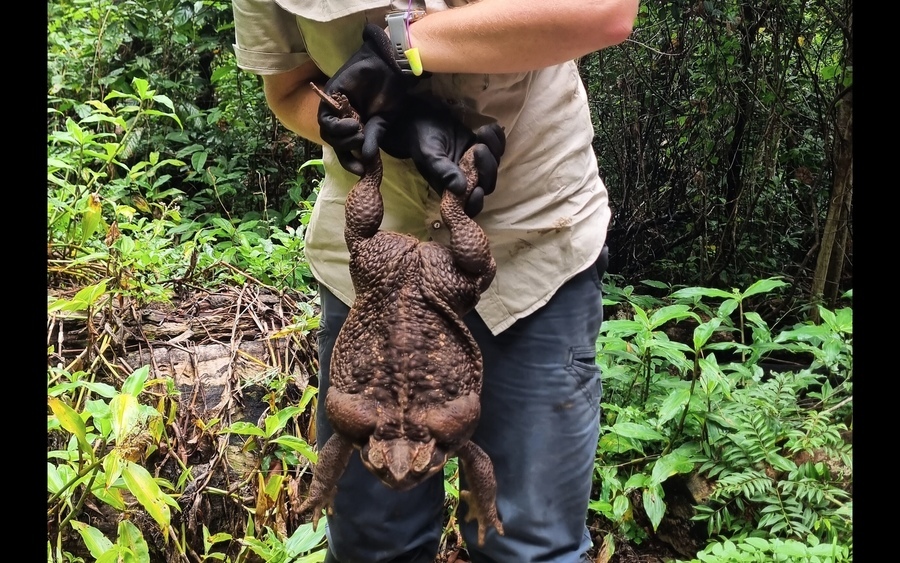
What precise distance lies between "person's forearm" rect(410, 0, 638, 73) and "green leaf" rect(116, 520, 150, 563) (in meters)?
1.68

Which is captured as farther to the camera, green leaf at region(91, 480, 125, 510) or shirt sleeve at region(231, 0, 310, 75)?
green leaf at region(91, 480, 125, 510)

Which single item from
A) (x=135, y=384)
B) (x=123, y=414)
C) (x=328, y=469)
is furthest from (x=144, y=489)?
(x=328, y=469)

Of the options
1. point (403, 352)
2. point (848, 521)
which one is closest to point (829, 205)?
point (848, 521)

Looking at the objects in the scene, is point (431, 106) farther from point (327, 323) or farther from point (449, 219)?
point (327, 323)

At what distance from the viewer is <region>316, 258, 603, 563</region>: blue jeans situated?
5.25ft

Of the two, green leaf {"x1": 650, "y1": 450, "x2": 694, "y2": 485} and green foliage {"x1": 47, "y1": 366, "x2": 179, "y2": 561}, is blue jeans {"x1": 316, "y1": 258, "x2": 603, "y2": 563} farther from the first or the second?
green leaf {"x1": 650, "y1": 450, "x2": 694, "y2": 485}

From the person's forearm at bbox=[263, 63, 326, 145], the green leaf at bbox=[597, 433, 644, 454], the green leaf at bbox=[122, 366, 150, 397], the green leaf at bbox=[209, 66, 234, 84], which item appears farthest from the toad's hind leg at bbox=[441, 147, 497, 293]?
the green leaf at bbox=[209, 66, 234, 84]

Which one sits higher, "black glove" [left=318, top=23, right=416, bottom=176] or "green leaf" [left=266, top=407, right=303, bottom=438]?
"black glove" [left=318, top=23, right=416, bottom=176]

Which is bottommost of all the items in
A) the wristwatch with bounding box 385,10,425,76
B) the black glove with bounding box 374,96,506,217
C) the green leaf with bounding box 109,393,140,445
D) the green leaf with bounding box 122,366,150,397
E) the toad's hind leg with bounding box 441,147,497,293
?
the green leaf with bounding box 109,393,140,445

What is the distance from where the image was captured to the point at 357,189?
4.25 feet

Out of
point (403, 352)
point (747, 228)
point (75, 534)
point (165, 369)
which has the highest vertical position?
point (403, 352)

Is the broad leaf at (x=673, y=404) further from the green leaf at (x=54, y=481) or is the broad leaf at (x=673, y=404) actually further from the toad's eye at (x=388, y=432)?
the green leaf at (x=54, y=481)

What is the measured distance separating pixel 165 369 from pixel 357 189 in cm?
216

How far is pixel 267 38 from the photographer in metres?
1.62
